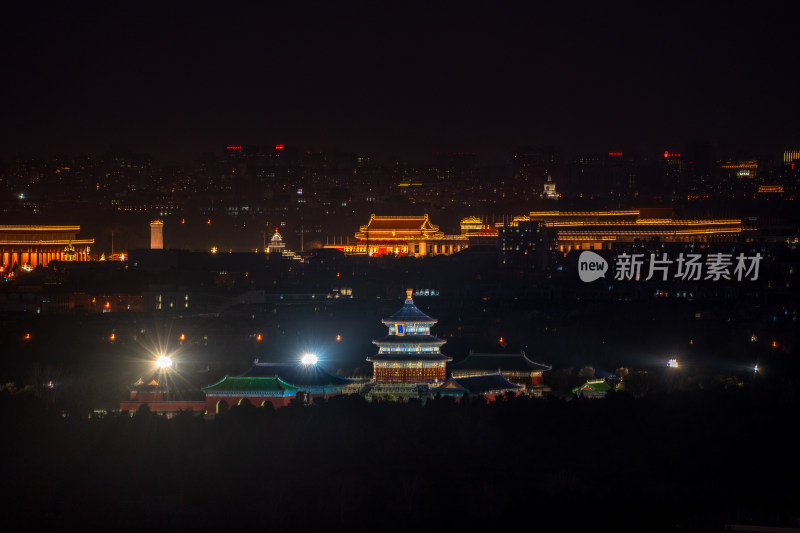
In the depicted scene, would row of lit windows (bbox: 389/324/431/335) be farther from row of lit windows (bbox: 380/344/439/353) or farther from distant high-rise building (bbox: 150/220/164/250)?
distant high-rise building (bbox: 150/220/164/250)

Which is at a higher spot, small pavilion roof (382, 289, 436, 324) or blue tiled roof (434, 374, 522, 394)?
small pavilion roof (382, 289, 436, 324)

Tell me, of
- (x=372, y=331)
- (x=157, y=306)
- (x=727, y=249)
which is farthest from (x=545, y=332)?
(x=727, y=249)

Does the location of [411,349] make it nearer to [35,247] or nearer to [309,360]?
[309,360]

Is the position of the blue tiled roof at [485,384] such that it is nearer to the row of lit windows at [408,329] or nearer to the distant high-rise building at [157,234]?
the row of lit windows at [408,329]

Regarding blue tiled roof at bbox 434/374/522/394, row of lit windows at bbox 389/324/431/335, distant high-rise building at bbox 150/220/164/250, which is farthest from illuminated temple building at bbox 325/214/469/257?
blue tiled roof at bbox 434/374/522/394

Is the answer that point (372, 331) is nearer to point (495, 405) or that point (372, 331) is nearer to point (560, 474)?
point (495, 405)

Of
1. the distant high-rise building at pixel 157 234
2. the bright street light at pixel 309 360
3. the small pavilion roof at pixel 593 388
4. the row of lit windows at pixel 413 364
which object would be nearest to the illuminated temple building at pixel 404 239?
the distant high-rise building at pixel 157 234
